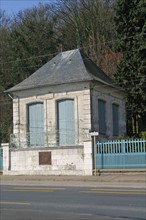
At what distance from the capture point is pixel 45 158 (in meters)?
30.1

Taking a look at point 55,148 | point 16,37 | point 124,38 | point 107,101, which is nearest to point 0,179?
point 55,148

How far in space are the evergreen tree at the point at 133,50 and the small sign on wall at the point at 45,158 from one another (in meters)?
10.4

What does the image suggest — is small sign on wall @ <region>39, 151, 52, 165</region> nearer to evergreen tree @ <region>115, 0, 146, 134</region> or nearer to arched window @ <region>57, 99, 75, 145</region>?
arched window @ <region>57, 99, 75, 145</region>

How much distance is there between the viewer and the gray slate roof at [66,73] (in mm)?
33250

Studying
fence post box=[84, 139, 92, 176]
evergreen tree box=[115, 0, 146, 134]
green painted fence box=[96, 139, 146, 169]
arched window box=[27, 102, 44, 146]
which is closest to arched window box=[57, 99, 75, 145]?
arched window box=[27, 102, 44, 146]

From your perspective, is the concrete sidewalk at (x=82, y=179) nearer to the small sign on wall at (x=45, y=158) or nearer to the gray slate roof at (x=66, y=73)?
the small sign on wall at (x=45, y=158)

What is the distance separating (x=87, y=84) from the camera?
32406 mm

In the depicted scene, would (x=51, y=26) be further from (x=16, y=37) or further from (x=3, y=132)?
(x=3, y=132)

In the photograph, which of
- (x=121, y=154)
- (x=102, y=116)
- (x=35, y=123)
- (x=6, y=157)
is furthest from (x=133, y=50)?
(x=6, y=157)

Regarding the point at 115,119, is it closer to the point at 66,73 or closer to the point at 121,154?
the point at 66,73

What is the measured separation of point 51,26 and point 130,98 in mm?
16477

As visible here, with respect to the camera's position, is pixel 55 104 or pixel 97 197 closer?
pixel 97 197

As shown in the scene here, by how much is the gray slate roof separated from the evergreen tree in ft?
5.72

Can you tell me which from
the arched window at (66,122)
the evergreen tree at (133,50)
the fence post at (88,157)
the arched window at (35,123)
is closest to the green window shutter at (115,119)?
the evergreen tree at (133,50)
